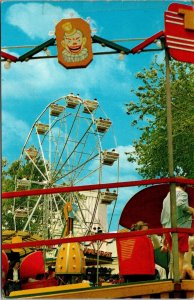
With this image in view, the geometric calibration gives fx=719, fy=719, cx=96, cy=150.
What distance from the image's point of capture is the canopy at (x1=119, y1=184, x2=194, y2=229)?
582 cm

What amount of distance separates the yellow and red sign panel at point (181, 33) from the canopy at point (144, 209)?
1.19m

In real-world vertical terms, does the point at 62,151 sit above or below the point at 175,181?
above

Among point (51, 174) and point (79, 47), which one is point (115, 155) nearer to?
point (51, 174)

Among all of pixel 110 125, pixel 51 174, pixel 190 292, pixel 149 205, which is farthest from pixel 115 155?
pixel 190 292

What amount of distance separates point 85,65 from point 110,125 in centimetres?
1364

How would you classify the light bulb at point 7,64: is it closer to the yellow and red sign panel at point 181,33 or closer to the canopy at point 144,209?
the yellow and red sign panel at point 181,33

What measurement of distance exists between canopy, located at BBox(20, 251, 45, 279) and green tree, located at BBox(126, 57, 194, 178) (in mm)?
12327

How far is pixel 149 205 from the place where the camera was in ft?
19.5

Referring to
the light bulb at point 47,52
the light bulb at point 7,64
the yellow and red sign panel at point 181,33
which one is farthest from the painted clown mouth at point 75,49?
the yellow and red sign panel at point 181,33

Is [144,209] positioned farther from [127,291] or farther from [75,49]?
[75,49]

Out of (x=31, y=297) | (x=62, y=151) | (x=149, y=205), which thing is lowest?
(x=31, y=297)

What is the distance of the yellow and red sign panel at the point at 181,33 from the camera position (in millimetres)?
5090

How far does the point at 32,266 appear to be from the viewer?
5711mm

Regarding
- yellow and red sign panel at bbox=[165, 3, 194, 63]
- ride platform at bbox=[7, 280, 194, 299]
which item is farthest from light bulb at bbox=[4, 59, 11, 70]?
ride platform at bbox=[7, 280, 194, 299]
